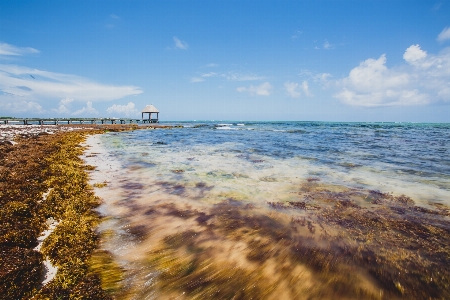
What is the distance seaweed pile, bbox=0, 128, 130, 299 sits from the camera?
2.73 m

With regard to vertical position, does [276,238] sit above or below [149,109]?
below

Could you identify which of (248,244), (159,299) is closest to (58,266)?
(159,299)

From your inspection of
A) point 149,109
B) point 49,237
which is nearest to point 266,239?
point 49,237

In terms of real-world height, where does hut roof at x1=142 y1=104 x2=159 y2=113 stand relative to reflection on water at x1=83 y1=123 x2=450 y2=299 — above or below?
above

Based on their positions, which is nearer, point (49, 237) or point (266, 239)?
point (49, 237)

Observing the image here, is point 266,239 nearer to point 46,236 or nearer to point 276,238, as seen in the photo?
point 276,238

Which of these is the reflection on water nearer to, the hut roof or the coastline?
the coastline

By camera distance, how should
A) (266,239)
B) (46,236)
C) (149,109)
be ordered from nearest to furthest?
(46,236)
(266,239)
(149,109)

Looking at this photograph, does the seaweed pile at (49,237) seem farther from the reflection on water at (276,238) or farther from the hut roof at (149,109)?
the hut roof at (149,109)

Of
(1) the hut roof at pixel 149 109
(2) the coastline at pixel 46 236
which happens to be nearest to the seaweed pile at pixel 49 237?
(2) the coastline at pixel 46 236

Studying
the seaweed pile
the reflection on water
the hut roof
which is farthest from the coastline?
the hut roof

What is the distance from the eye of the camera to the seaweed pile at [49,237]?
2732mm

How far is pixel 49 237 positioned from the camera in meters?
3.82

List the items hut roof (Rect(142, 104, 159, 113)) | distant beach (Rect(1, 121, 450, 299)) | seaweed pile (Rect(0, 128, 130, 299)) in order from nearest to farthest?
seaweed pile (Rect(0, 128, 130, 299)), distant beach (Rect(1, 121, 450, 299)), hut roof (Rect(142, 104, 159, 113))
